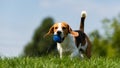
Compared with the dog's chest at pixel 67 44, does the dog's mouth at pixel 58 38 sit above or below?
above

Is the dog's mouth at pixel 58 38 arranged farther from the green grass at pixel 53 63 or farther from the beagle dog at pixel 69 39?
the green grass at pixel 53 63

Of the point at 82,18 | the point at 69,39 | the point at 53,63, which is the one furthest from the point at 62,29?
the point at 82,18

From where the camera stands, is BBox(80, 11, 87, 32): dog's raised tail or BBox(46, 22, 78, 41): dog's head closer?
BBox(46, 22, 78, 41): dog's head

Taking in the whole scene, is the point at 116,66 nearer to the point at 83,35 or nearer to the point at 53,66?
the point at 53,66

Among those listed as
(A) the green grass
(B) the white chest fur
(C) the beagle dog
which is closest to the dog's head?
(C) the beagle dog

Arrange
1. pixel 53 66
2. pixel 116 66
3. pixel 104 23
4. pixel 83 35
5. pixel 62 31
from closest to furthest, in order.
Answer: pixel 53 66
pixel 116 66
pixel 62 31
pixel 83 35
pixel 104 23

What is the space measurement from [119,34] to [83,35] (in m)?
53.2

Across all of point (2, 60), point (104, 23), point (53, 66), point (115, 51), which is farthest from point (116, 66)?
point (104, 23)

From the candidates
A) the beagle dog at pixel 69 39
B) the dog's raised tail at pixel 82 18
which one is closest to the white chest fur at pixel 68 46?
the beagle dog at pixel 69 39

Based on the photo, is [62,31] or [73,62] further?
[62,31]

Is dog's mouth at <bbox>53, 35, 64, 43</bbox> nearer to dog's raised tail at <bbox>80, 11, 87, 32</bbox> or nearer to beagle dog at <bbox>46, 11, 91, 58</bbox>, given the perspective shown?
beagle dog at <bbox>46, 11, 91, 58</bbox>

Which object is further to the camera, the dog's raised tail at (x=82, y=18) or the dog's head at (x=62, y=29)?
the dog's raised tail at (x=82, y=18)

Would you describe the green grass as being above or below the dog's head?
below

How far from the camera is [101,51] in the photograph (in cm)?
6944
